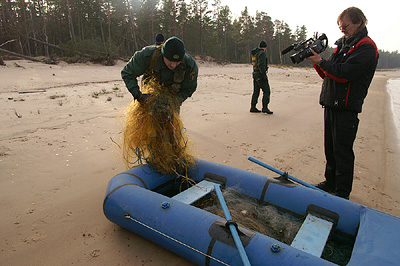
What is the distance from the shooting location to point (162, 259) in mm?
2695

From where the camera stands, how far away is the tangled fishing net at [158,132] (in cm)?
360

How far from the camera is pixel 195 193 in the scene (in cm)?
332

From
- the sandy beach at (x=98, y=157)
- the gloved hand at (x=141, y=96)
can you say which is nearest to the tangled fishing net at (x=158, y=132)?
the gloved hand at (x=141, y=96)

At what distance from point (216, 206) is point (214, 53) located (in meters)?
45.8

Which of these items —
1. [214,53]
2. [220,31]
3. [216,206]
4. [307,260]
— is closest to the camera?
[307,260]

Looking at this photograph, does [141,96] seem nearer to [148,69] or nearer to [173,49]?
[148,69]

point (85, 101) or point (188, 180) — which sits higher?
point (85, 101)

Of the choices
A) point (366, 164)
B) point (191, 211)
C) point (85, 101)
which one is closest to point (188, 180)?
point (191, 211)

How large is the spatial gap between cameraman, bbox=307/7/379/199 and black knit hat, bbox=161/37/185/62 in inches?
65.4

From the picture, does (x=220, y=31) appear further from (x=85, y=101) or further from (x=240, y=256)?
(x=240, y=256)

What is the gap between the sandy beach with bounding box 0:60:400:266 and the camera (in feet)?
9.40

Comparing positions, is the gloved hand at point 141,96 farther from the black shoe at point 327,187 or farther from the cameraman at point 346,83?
the black shoe at point 327,187

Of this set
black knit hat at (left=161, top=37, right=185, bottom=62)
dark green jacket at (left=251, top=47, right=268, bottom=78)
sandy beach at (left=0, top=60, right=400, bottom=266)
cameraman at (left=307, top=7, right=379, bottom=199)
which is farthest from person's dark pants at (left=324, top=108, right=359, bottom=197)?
dark green jacket at (left=251, top=47, right=268, bottom=78)

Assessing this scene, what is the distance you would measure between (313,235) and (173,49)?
2503 millimetres
